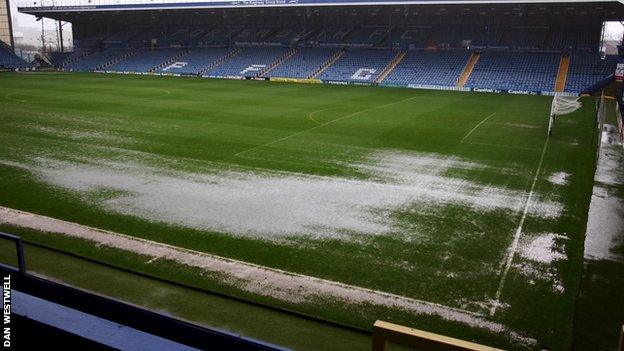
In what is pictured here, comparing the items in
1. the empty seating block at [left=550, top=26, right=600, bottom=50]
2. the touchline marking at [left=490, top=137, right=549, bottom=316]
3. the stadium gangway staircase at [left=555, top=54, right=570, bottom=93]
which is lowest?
the touchline marking at [left=490, top=137, right=549, bottom=316]

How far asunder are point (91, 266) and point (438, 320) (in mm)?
6309

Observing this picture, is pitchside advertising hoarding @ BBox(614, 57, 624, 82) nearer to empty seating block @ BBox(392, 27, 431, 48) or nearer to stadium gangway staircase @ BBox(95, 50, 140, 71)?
empty seating block @ BBox(392, 27, 431, 48)

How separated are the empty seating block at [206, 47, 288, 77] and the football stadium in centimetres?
2064

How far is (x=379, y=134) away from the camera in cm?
2341

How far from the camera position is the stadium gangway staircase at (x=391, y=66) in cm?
5147

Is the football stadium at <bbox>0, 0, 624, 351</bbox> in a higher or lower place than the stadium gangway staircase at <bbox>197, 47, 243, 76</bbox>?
lower

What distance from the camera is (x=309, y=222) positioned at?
12.3 metres

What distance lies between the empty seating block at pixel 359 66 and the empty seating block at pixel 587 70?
17877mm

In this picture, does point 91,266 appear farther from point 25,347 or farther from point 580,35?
point 580,35

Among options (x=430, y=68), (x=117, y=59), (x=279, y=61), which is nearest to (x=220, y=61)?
(x=279, y=61)

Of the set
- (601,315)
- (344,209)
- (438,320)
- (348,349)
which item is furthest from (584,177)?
(348,349)

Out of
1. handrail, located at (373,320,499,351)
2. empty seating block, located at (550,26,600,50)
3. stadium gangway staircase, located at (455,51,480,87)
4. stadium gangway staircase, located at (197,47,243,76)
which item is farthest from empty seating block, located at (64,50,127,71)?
handrail, located at (373,320,499,351)

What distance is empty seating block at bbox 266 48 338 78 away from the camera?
2185 inches

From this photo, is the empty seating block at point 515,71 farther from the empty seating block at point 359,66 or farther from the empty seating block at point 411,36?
the empty seating block at point 359,66
